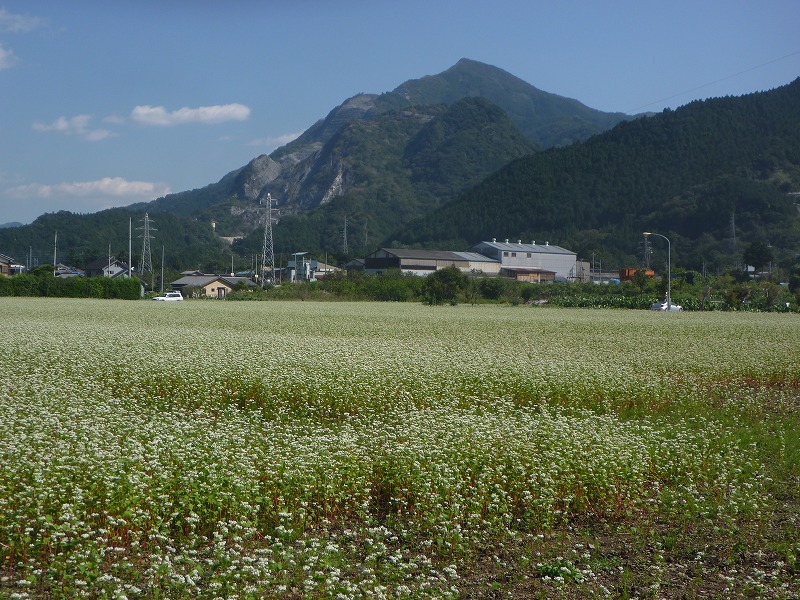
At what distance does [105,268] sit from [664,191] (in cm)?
8584

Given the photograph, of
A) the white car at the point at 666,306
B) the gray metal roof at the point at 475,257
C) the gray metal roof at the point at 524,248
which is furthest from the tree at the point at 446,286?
the gray metal roof at the point at 524,248

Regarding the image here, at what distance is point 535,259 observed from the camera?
104500mm

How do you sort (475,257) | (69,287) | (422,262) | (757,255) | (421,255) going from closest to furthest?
(69,287)
(757,255)
(422,262)
(421,255)
(475,257)

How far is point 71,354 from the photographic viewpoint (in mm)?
14562

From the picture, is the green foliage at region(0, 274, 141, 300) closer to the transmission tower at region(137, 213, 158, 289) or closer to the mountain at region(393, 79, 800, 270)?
the transmission tower at region(137, 213, 158, 289)

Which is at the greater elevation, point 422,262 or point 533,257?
point 533,257

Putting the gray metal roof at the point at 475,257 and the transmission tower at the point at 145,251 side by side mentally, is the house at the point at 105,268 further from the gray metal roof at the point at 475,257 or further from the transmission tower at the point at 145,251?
the gray metal roof at the point at 475,257

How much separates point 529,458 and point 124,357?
9705 mm

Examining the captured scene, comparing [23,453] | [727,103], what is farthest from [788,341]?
[727,103]

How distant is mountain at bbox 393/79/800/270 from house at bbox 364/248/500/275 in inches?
922

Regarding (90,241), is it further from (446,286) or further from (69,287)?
(446,286)

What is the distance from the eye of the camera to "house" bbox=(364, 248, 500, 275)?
93438mm

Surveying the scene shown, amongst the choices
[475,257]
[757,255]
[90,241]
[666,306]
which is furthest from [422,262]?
[90,241]

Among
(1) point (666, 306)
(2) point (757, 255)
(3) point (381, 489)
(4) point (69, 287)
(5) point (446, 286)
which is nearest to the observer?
(3) point (381, 489)
